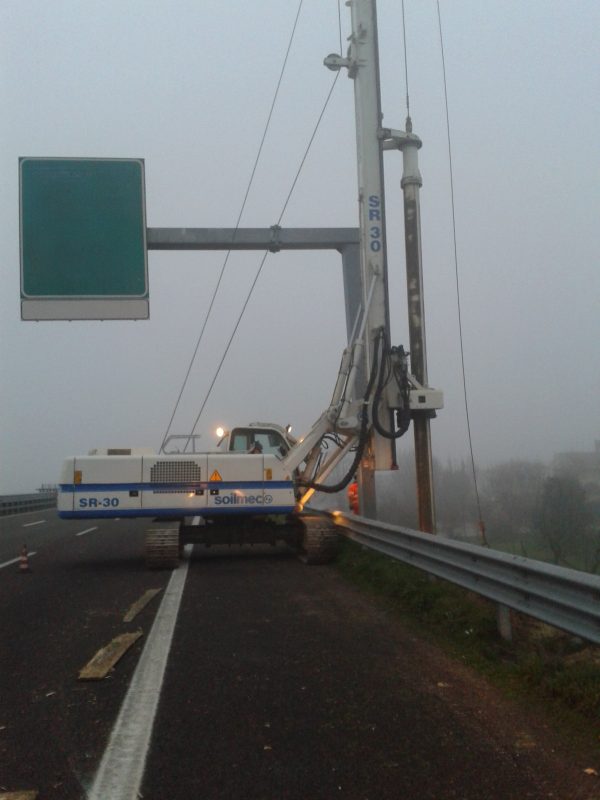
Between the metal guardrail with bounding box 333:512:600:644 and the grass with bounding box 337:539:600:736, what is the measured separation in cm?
27

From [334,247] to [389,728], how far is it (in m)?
12.9

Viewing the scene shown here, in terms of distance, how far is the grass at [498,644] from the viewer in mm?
5125

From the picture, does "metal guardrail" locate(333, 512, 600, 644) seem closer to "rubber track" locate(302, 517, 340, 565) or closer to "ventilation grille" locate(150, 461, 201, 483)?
"rubber track" locate(302, 517, 340, 565)

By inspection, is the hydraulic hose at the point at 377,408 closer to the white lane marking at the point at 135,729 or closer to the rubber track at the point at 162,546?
the rubber track at the point at 162,546

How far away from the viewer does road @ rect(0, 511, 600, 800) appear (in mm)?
4016

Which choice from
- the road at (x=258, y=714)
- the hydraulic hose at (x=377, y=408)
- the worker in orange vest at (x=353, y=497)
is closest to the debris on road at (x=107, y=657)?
the road at (x=258, y=714)

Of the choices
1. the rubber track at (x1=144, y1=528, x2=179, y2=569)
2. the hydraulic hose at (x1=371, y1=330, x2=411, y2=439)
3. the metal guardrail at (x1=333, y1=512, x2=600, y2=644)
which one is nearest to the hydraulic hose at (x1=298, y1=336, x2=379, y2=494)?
the hydraulic hose at (x1=371, y1=330, x2=411, y2=439)

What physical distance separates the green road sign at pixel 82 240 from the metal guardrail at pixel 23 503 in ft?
77.7

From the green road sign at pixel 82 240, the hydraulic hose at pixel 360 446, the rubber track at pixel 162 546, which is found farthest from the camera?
the green road sign at pixel 82 240

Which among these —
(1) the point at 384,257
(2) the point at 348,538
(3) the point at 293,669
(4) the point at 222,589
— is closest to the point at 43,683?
(3) the point at 293,669

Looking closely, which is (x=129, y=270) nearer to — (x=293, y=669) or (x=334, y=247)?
(x=334, y=247)

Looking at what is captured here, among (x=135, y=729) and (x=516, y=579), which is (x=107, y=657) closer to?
(x=135, y=729)

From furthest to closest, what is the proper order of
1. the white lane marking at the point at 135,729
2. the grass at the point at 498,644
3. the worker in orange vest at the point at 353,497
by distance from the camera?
1. the worker in orange vest at the point at 353,497
2. the grass at the point at 498,644
3. the white lane marking at the point at 135,729

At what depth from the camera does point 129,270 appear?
15.8 m
